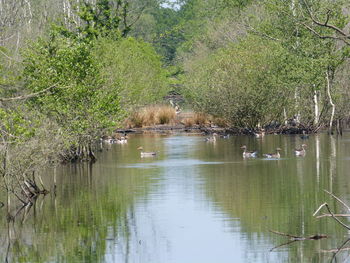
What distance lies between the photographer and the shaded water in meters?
19.9

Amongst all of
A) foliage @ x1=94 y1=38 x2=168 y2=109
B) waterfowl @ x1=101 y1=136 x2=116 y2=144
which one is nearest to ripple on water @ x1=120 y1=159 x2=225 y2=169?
foliage @ x1=94 y1=38 x2=168 y2=109

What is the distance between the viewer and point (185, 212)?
83.6ft

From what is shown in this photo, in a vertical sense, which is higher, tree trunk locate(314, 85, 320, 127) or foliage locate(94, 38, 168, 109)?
foliage locate(94, 38, 168, 109)

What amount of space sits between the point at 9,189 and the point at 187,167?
564 inches

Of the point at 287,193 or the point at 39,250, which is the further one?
the point at 287,193

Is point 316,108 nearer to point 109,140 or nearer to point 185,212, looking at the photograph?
point 109,140

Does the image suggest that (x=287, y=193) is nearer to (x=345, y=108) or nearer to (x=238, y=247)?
(x=238, y=247)

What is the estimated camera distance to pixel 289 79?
185 feet

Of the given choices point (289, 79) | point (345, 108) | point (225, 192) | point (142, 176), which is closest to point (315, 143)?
point (289, 79)

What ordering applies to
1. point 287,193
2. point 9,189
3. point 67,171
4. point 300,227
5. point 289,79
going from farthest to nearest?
point 289,79 → point 67,171 → point 287,193 → point 9,189 → point 300,227

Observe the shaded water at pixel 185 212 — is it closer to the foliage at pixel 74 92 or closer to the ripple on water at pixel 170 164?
the ripple on water at pixel 170 164

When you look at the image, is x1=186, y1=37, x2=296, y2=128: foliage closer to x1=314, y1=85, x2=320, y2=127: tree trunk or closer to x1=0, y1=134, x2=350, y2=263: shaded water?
x1=314, y1=85, x2=320, y2=127: tree trunk

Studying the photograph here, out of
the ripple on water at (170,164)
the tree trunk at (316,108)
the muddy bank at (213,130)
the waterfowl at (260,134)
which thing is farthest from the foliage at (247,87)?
the ripple on water at (170,164)

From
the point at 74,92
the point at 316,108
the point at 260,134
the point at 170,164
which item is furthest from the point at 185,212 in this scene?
the point at 316,108
